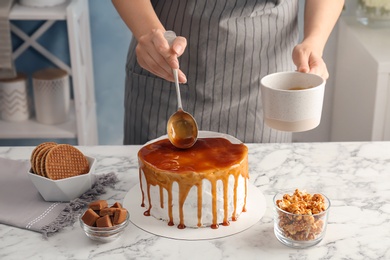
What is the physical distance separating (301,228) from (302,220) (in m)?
0.02

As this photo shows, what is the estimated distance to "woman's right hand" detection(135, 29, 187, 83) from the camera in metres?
1.44

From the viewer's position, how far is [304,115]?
4.61 feet

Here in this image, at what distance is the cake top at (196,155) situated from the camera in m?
1.36

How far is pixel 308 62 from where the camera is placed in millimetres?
1575

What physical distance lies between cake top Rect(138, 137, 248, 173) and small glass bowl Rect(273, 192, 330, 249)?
156mm

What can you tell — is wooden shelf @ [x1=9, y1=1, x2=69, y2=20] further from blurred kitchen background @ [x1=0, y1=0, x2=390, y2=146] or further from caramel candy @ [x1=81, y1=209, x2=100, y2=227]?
caramel candy @ [x1=81, y1=209, x2=100, y2=227]

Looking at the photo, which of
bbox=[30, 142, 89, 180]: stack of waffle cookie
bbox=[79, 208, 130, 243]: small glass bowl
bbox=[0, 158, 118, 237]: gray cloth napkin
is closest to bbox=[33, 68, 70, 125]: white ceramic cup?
bbox=[0, 158, 118, 237]: gray cloth napkin

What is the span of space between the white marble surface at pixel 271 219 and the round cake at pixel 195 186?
0.06 meters

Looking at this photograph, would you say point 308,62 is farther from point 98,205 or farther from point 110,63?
point 110,63

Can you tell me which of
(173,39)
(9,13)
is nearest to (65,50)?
(9,13)

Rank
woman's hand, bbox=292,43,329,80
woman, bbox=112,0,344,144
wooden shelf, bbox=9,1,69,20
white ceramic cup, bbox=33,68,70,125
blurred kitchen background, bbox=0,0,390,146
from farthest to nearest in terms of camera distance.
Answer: blurred kitchen background, bbox=0,0,390,146, white ceramic cup, bbox=33,68,70,125, wooden shelf, bbox=9,1,69,20, woman, bbox=112,0,344,144, woman's hand, bbox=292,43,329,80

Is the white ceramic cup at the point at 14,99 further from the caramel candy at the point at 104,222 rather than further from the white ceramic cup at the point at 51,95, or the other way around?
the caramel candy at the point at 104,222

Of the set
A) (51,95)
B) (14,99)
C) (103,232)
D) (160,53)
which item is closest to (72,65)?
(51,95)

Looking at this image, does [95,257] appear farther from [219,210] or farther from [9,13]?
[9,13]
